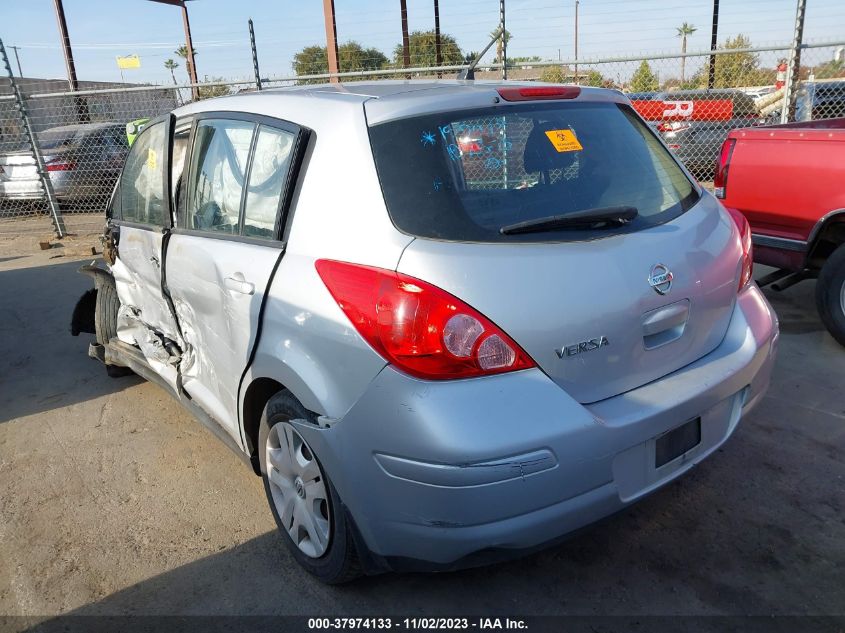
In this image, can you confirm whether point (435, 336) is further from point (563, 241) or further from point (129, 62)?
point (129, 62)

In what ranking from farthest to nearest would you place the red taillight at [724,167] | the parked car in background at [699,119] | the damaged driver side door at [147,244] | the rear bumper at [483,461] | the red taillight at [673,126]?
1. the red taillight at [673,126]
2. the parked car in background at [699,119]
3. the red taillight at [724,167]
4. the damaged driver side door at [147,244]
5. the rear bumper at [483,461]

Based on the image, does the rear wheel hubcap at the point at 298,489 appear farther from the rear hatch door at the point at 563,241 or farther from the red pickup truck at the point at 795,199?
the red pickup truck at the point at 795,199

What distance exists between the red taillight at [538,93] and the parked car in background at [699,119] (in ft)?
25.9

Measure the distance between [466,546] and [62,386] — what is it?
12.7 feet

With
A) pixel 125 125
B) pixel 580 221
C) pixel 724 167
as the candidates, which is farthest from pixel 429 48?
pixel 580 221

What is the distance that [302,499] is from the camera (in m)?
2.53

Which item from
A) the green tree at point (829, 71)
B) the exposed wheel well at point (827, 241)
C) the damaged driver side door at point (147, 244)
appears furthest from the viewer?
the green tree at point (829, 71)

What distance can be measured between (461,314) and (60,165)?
37.9 feet

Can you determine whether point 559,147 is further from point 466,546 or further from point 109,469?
point 109,469

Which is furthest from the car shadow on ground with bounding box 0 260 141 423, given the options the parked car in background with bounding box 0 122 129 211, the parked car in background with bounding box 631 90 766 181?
the parked car in background with bounding box 631 90 766 181

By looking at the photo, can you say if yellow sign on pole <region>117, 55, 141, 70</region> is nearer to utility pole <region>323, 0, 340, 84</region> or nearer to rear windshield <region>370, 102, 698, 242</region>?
utility pole <region>323, 0, 340, 84</region>

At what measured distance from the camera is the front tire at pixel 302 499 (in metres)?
2.33

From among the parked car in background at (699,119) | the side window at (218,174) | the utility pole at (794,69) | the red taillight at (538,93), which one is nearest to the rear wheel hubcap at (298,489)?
the side window at (218,174)

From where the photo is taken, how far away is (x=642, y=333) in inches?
87.1
